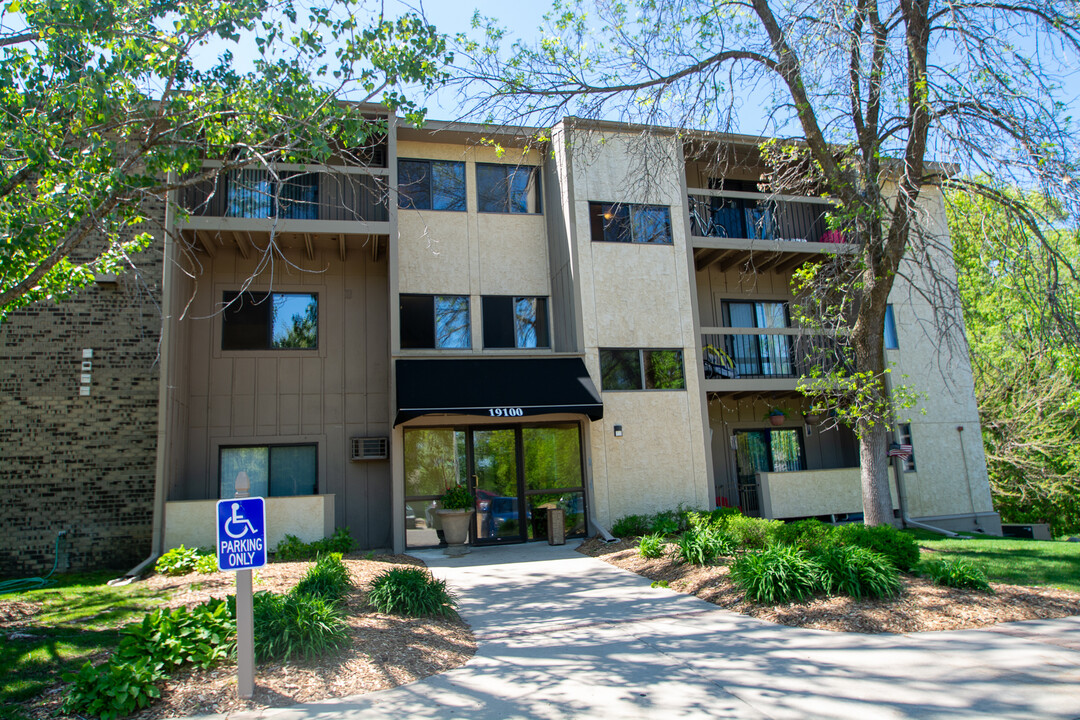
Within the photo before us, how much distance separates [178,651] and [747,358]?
1311cm

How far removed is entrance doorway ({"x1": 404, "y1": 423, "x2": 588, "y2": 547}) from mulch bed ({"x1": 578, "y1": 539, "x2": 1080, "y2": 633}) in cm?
525

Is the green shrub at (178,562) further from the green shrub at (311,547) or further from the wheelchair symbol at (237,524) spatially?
the wheelchair symbol at (237,524)

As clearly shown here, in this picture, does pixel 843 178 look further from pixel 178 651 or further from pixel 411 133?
pixel 178 651

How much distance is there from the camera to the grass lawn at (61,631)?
534 centimetres

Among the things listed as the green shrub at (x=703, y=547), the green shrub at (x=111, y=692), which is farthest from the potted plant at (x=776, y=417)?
the green shrub at (x=111, y=692)

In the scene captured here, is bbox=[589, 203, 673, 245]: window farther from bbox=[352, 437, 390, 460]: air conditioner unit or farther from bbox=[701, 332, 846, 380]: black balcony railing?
bbox=[352, 437, 390, 460]: air conditioner unit

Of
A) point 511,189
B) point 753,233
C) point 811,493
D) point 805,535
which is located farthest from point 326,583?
point 753,233

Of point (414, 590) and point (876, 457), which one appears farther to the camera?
point (876, 457)

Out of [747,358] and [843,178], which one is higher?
[843,178]

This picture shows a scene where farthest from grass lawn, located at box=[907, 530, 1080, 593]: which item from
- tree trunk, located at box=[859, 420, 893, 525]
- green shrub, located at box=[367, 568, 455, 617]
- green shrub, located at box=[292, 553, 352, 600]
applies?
green shrub, located at box=[292, 553, 352, 600]

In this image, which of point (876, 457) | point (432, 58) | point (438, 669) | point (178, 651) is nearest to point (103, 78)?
point (432, 58)

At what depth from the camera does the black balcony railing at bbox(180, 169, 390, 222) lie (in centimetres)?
1331

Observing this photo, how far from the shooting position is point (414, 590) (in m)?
7.33

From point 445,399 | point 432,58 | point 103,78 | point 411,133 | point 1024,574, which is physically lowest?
point 1024,574
